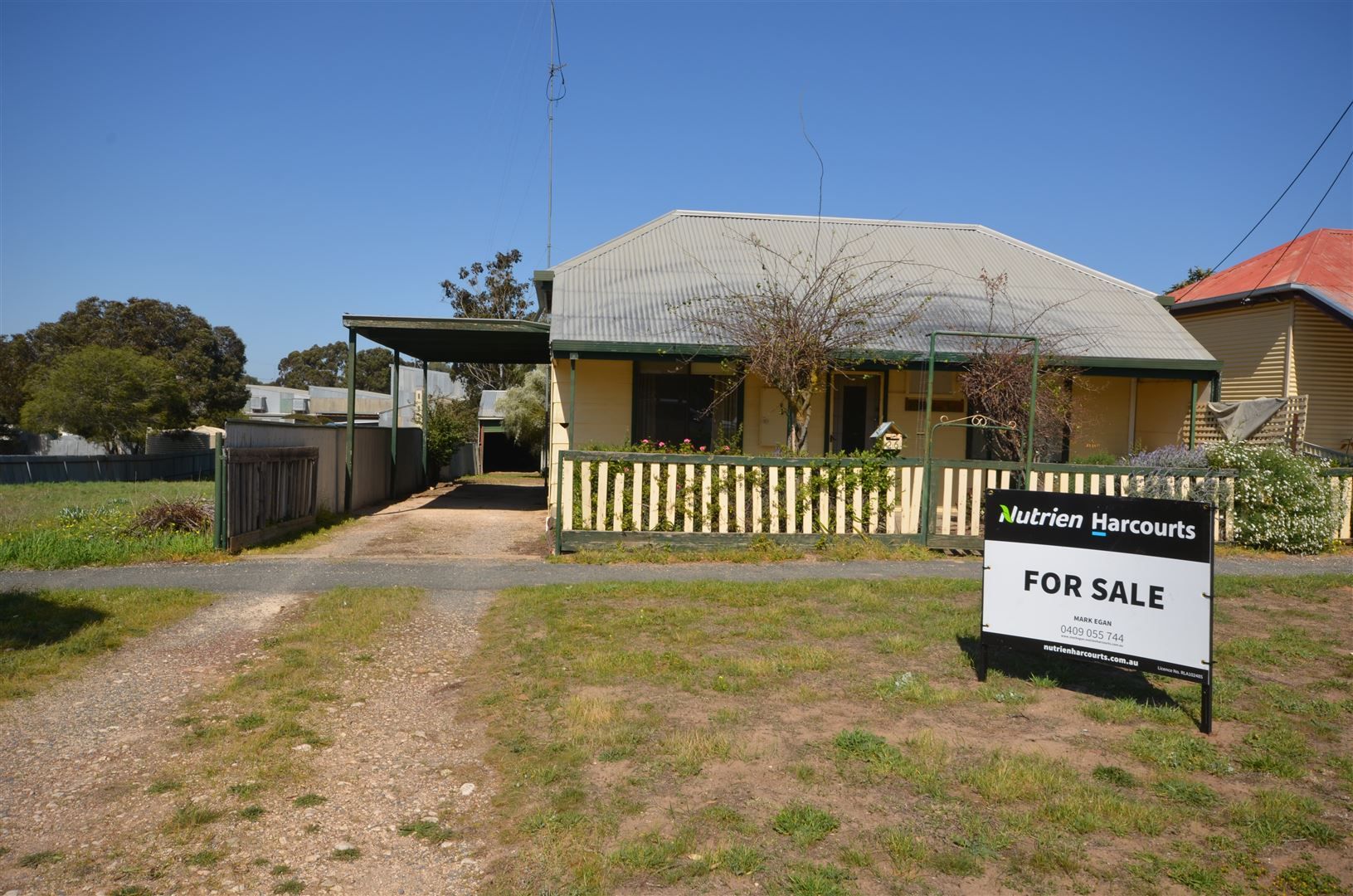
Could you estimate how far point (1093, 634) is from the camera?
19.5 ft

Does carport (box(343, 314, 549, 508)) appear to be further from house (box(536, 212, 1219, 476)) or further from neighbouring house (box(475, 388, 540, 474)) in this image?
neighbouring house (box(475, 388, 540, 474))

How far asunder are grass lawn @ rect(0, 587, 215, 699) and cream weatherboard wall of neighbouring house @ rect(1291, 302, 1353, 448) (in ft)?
60.6

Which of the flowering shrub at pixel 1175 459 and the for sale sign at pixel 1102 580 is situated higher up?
the flowering shrub at pixel 1175 459

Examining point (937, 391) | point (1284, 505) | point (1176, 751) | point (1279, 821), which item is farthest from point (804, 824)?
point (937, 391)

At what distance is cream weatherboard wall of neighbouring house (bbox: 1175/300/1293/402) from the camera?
58.5 ft

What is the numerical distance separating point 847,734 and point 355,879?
103 inches

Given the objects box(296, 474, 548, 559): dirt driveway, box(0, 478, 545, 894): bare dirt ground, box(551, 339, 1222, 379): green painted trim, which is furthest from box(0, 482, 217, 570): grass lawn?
box(551, 339, 1222, 379): green painted trim

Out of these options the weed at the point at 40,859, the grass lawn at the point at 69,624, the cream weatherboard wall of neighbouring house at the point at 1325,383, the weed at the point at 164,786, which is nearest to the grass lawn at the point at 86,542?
the grass lawn at the point at 69,624

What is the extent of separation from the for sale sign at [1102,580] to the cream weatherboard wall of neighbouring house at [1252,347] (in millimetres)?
13806

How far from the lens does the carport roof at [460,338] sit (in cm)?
1561

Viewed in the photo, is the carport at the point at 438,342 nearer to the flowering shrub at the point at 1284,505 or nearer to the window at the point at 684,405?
the window at the point at 684,405

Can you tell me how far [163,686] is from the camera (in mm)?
6293

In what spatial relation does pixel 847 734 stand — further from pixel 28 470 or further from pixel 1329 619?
pixel 28 470

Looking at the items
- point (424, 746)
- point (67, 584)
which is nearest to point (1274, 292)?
point (424, 746)
